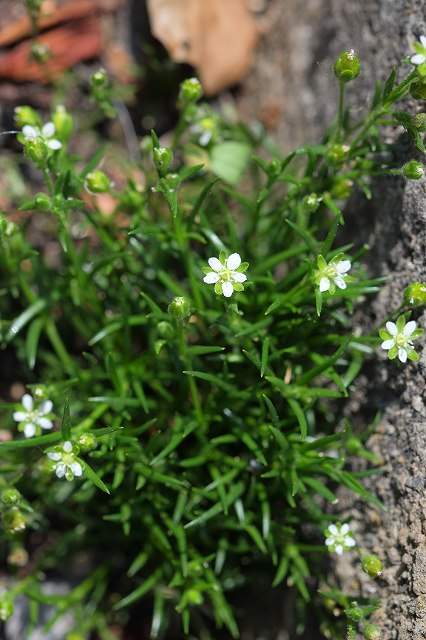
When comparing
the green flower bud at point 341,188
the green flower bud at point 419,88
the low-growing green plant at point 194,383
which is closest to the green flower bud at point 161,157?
the low-growing green plant at point 194,383

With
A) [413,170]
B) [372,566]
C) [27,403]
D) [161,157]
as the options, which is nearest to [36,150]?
[161,157]

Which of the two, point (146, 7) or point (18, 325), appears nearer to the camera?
point (18, 325)

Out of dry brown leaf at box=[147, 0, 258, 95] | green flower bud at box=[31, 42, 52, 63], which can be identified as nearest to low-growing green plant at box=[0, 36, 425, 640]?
green flower bud at box=[31, 42, 52, 63]

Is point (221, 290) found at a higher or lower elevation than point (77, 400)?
higher

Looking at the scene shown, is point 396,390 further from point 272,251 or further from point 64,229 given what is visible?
point 64,229

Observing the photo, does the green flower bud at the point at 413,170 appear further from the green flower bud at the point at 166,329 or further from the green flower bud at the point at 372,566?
the green flower bud at the point at 372,566

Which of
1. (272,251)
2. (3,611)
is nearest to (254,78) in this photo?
(272,251)

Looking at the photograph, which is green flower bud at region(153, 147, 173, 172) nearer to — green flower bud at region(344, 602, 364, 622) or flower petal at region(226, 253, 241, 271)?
flower petal at region(226, 253, 241, 271)
